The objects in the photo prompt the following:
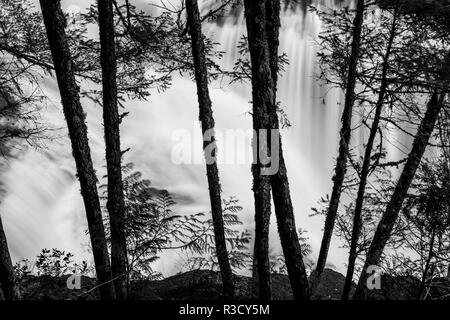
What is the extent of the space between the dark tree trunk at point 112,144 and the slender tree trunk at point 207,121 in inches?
48.5

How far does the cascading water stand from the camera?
45.7 feet

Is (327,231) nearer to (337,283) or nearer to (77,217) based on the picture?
(337,283)

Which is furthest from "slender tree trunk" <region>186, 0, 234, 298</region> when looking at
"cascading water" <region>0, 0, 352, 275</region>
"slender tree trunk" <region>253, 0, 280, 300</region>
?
"cascading water" <region>0, 0, 352, 275</region>

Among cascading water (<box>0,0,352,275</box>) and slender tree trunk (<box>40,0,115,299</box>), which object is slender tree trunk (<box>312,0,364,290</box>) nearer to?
slender tree trunk (<box>40,0,115,299</box>)

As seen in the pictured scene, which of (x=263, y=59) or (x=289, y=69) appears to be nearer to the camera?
(x=263, y=59)

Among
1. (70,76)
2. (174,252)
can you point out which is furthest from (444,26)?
(174,252)

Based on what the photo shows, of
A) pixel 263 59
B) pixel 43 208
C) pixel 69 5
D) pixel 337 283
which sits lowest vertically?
pixel 337 283

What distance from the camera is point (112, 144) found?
657 cm

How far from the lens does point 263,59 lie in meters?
4.85

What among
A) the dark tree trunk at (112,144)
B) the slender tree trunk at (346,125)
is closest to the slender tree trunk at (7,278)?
the dark tree trunk at (112,144)

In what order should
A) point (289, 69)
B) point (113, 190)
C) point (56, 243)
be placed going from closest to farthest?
point (113, 190), point (56, 243), point (289, 69)

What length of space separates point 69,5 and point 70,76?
18.7 metres

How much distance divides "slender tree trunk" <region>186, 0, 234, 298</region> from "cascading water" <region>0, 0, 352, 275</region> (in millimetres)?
6061

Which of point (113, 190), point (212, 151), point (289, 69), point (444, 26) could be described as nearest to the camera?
point (113, 190)
